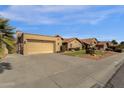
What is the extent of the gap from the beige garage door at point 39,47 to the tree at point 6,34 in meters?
17.7

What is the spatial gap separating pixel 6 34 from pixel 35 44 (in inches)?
758

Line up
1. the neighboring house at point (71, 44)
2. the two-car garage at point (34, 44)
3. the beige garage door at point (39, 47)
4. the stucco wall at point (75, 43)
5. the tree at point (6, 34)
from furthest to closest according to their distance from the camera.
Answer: the stucco wall at point (75, 43), the neighboring house at point (71, 44), the beige garage door at point (39, 47), the two-car garage at point (34, 44), the tree at point (6, 34)

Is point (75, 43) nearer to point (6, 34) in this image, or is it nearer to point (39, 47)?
point (39, 47)

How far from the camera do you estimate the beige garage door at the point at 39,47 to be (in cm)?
2777

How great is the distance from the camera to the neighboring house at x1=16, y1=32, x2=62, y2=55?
1065 inches

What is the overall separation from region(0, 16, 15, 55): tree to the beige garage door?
17.7 m

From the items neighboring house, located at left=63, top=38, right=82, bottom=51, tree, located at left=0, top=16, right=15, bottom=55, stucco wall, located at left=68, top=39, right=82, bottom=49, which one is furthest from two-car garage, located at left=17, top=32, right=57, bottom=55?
tree, located at left=0, top=16, right=15, bottom=55

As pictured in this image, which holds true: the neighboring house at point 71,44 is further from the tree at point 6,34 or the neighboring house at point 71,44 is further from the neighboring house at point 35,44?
the tree at point 6,34

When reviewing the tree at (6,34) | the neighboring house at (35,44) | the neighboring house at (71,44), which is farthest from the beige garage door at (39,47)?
the tree at (6,34)

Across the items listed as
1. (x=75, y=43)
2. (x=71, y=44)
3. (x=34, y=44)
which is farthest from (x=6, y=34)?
(x=75, y=43)

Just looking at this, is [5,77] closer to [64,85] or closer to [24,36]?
[64,85]

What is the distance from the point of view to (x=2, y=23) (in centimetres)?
955
